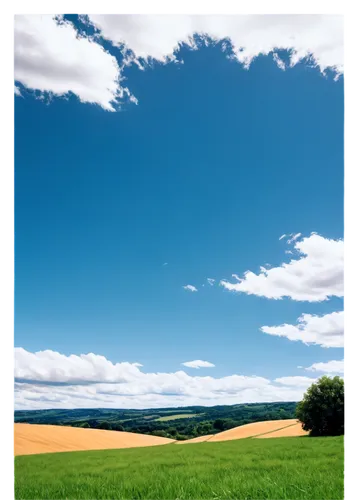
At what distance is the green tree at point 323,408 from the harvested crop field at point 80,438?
44.6ft

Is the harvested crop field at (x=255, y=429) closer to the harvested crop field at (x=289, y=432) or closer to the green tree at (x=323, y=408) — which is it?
the harvested crop field at (x=289, y=432)

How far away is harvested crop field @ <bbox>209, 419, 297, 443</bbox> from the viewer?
122 feet

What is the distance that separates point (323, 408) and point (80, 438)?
21741mm

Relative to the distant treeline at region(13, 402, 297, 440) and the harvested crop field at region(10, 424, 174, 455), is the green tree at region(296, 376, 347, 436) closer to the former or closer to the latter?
the distant treeline at region(13, 402, 297, 440)

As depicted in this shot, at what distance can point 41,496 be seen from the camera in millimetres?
5133

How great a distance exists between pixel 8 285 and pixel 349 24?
4.59 meters

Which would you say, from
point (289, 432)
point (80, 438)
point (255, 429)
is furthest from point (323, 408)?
point (80, 438)

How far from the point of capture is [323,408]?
29.8 metres

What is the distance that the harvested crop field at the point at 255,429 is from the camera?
1465 inches

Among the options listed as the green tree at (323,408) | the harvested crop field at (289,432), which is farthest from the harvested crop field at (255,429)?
the green tree at (323,408)

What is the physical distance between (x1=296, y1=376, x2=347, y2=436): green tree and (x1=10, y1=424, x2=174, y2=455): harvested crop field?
13579 mm

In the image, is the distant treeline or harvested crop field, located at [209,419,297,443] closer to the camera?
the distant treeline

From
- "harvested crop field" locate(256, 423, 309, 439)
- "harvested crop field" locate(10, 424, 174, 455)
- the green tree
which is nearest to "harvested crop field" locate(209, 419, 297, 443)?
"harvested crop field" locate(256, 423, 309, 439)

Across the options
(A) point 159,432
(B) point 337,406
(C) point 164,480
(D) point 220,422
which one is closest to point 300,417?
(B) point 337,406
